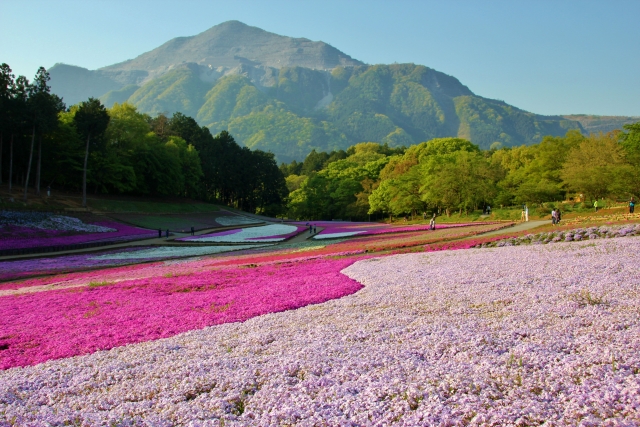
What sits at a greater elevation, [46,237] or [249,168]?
[249,168]

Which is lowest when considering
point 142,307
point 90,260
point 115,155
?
point 90,260

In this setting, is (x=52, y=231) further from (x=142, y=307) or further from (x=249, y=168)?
(x=249, y=168)

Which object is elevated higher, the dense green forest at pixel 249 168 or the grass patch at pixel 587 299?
the dense green forest at pixel 249 168

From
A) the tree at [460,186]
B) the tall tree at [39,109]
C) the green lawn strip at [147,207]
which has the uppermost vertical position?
the tall tree at [39,109]

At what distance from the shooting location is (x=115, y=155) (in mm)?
74938

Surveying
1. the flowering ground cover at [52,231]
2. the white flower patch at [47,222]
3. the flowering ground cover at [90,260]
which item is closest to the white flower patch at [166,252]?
the flowering ground cover at [90,260]

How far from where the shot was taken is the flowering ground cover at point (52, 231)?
40.2 m

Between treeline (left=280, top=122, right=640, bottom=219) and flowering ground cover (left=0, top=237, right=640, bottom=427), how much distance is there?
5108 cm

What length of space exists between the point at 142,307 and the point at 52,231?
3623 cm

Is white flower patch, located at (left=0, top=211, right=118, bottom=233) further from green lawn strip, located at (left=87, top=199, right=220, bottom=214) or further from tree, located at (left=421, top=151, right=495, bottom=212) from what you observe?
tree, located at (left=421, top=151, right=495, bottom=212)

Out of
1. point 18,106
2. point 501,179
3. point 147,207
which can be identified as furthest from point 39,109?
point 501,179

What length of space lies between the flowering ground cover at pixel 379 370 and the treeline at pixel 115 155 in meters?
52.1

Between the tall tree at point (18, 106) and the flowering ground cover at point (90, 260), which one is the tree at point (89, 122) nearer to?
the tall tree at point (18, 106)

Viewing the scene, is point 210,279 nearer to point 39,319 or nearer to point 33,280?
point 39,319
